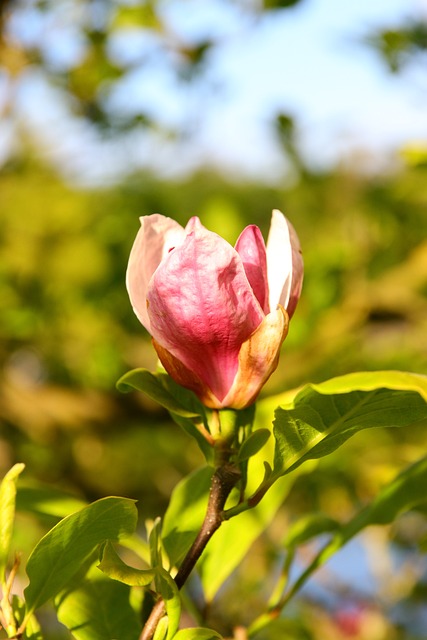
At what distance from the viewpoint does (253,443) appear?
35cm

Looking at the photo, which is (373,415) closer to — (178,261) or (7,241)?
(178,261)

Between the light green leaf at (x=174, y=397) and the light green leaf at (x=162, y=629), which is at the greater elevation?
the light green leaf at (x=174, y=397)

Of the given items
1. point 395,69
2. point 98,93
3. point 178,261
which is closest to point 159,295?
point 178,261

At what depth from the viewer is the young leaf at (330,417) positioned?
31cm

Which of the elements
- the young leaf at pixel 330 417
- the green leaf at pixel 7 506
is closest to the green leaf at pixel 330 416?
the young leaf at pixel 330 417

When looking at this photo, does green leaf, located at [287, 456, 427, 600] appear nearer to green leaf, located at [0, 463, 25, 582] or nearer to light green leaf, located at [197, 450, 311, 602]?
light green leaf, located at [197, 450, 311, 602]

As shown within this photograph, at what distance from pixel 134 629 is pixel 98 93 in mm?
1158

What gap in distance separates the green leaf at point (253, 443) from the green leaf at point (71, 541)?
0.18 feet

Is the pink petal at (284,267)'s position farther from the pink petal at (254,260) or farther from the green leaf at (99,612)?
the green leaf at (99,612)

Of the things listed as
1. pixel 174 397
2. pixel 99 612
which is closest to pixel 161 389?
pixel 174 397

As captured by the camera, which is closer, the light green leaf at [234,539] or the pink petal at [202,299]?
the pink petal at [202,299]

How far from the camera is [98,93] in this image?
1397 mm

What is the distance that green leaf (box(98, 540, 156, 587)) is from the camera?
12.2 inches

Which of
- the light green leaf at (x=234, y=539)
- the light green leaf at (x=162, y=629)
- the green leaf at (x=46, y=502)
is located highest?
the light green leaf at (x=162, y=629)
